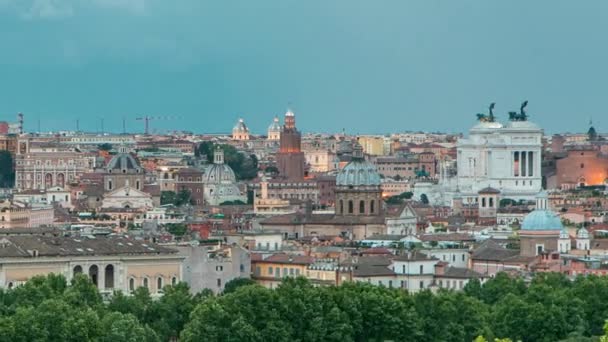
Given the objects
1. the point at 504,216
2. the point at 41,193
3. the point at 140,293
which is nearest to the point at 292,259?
the point at 140,293

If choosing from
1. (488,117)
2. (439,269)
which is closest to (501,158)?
(488,117)

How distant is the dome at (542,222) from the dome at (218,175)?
176 feet

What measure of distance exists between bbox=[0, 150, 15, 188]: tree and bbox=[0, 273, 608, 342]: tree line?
91364 millimetres

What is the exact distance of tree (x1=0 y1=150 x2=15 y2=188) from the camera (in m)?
162

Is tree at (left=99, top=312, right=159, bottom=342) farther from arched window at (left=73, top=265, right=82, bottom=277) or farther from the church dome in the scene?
the church dome

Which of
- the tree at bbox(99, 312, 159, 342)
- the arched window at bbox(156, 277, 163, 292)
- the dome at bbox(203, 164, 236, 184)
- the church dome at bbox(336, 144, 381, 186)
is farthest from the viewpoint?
the dome at bbox(203, 164, 236, 184)

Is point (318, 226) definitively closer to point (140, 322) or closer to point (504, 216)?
point (504, 216)

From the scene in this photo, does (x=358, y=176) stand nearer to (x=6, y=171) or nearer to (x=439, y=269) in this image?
(x=439, y=269)

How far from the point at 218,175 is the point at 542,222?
182ft

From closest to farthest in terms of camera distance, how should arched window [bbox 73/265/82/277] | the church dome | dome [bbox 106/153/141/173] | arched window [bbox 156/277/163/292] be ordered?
arched window [bbox 73/265/82/277] < arched window [bbox 156/277/163/292] < the church dome < dome [bbox 106/153/141/173]

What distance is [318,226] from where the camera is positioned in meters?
104

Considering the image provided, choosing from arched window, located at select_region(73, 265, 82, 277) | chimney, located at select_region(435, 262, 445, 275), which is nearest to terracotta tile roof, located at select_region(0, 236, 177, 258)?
arched window, located at select_region(73, 265, 82, 277)

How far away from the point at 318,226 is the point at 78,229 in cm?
1180

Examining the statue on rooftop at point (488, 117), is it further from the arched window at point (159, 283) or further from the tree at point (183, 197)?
the arched window at point (159, 283)
